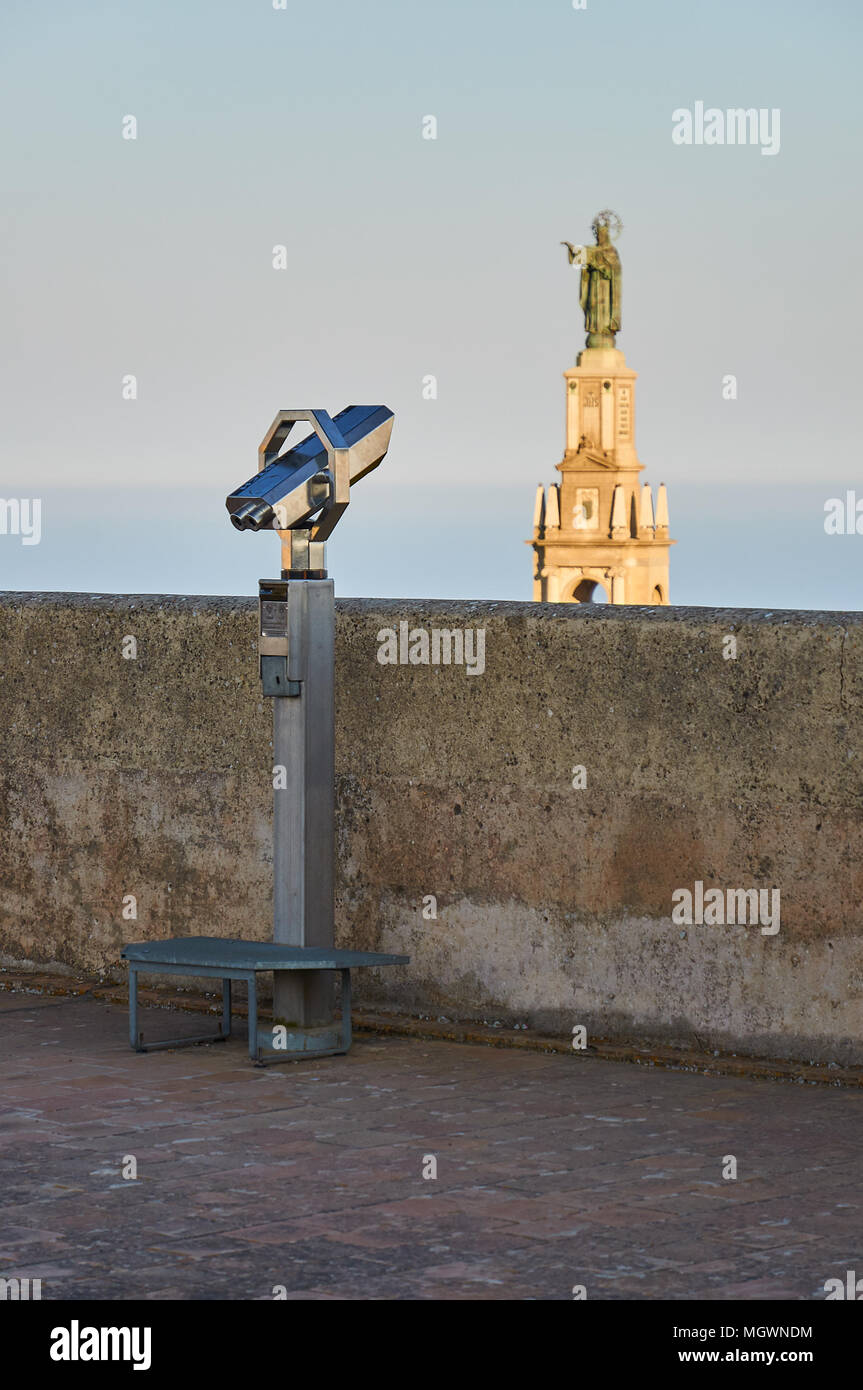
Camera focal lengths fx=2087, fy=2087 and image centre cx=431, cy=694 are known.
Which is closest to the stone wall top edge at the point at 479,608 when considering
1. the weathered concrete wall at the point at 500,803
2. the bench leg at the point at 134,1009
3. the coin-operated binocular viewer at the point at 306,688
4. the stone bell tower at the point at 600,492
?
the weathered concrete wall at the point at 500,803

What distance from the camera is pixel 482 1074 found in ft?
21.6

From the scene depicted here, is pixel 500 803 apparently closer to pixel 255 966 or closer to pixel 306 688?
pixel 306 688

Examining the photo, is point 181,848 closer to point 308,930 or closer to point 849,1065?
point 308,930

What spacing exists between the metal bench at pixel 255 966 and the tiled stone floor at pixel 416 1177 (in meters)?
0.09

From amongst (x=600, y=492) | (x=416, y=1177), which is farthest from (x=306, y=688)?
(x=600, y=492)

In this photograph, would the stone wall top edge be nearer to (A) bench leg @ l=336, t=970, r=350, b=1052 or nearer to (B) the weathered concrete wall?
(B) the weathered concrete wall

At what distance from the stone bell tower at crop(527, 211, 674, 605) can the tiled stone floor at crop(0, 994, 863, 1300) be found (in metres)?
73.2

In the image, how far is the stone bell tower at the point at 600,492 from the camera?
265 ft

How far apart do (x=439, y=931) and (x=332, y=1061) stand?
785mm

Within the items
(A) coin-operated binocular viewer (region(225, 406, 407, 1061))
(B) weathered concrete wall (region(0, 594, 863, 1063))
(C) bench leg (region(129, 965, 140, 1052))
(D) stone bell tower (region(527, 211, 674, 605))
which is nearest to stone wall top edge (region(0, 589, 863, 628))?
(B) weathered concrete wall (region(0, 594, 863, 1063))

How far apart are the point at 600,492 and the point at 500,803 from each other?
75.4 meters

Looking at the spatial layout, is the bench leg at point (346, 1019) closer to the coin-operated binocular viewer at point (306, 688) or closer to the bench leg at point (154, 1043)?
the coin-operated binocular viewer at point (306, 688)

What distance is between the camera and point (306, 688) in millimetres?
6832
